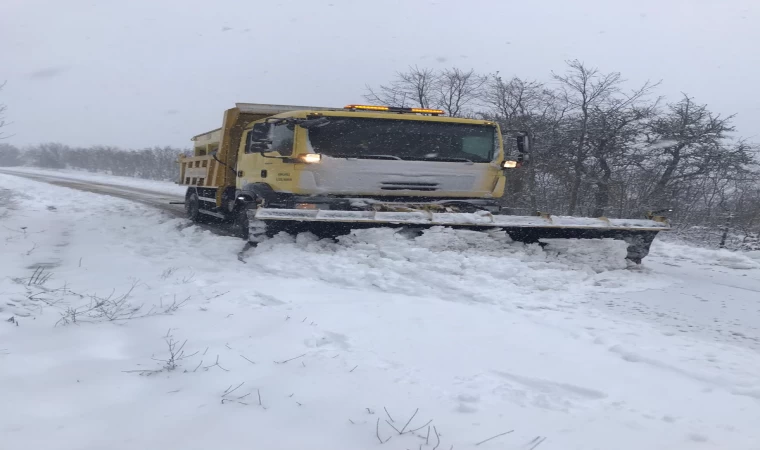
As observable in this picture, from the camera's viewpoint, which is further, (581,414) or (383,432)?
(581,414)

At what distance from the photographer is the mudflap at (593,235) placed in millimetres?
7316

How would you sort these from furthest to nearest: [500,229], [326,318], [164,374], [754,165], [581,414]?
[754,165], [500,229], [326,318], [164,374], [581,414]

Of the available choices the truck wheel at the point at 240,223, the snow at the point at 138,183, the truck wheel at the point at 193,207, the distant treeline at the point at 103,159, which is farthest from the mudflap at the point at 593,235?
the distant treeline at the point at 103,159

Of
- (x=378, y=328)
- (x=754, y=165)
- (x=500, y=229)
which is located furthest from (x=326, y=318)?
(x=754, y=165)

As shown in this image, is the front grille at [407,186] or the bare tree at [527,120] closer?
the front grille at [407,186]

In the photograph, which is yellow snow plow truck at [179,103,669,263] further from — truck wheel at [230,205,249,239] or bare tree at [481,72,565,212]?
bare tree at [481,72,565,212]

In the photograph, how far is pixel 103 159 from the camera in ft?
202

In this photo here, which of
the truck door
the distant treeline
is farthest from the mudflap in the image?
the distant treeline

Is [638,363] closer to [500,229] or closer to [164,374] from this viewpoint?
[164,374]

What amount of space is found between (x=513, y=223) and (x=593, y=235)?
1.20 m

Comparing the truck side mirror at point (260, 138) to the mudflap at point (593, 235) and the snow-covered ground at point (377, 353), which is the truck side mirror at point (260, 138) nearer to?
the snow-covered ground at point (377, 353)

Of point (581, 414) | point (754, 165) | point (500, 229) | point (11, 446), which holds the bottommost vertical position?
point (11, 446)

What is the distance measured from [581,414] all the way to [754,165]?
17.0m

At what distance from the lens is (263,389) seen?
2.78 meters
